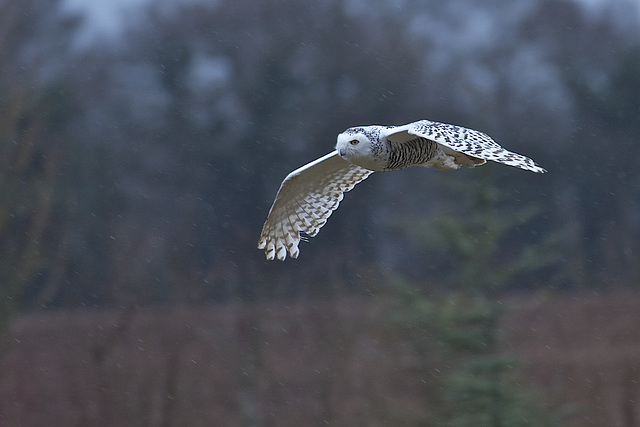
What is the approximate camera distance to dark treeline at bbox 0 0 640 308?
14.0 meters

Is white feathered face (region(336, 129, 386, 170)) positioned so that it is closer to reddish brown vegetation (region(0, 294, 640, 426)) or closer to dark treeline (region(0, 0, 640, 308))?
reddish brown vegetation (region(0, 294, 640, 426))

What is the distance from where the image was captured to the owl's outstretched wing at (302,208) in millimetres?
6223

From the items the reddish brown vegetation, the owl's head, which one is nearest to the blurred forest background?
the reddish brown vegetation

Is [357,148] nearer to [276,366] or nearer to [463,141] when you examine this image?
[463,141]

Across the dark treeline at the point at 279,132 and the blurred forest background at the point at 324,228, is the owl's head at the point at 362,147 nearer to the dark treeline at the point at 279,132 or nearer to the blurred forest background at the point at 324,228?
the blurred forest background at the point at 324,228

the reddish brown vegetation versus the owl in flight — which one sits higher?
the owl in flight

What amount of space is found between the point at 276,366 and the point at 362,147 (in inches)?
228

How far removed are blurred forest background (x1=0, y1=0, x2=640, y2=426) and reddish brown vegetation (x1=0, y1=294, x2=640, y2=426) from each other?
0.12 feet

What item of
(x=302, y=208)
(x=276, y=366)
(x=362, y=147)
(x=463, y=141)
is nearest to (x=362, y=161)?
(x=362, y=147)

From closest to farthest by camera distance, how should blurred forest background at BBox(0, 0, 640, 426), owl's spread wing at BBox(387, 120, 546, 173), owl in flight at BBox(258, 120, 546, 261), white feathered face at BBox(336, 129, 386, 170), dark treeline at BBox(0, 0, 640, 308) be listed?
owl's spread wing at BBox(387, 120, 546, 173) < owl in flight at BBox(258, 120, 546, 261) < white feathered face at BBox(336, 129, 386, 170) < blurred forest background at BBox(0, 0, 640, 426) < dark treeline at BBox(0, 0, 640, 308)

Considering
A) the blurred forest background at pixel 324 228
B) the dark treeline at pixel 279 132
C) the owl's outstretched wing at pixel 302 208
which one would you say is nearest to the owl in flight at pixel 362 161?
the owl's outstretched wing at pixel 302 208

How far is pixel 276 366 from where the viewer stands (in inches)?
413

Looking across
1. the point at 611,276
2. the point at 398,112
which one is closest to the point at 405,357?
the point at 611,276

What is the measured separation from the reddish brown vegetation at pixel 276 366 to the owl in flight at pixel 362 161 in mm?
2575
